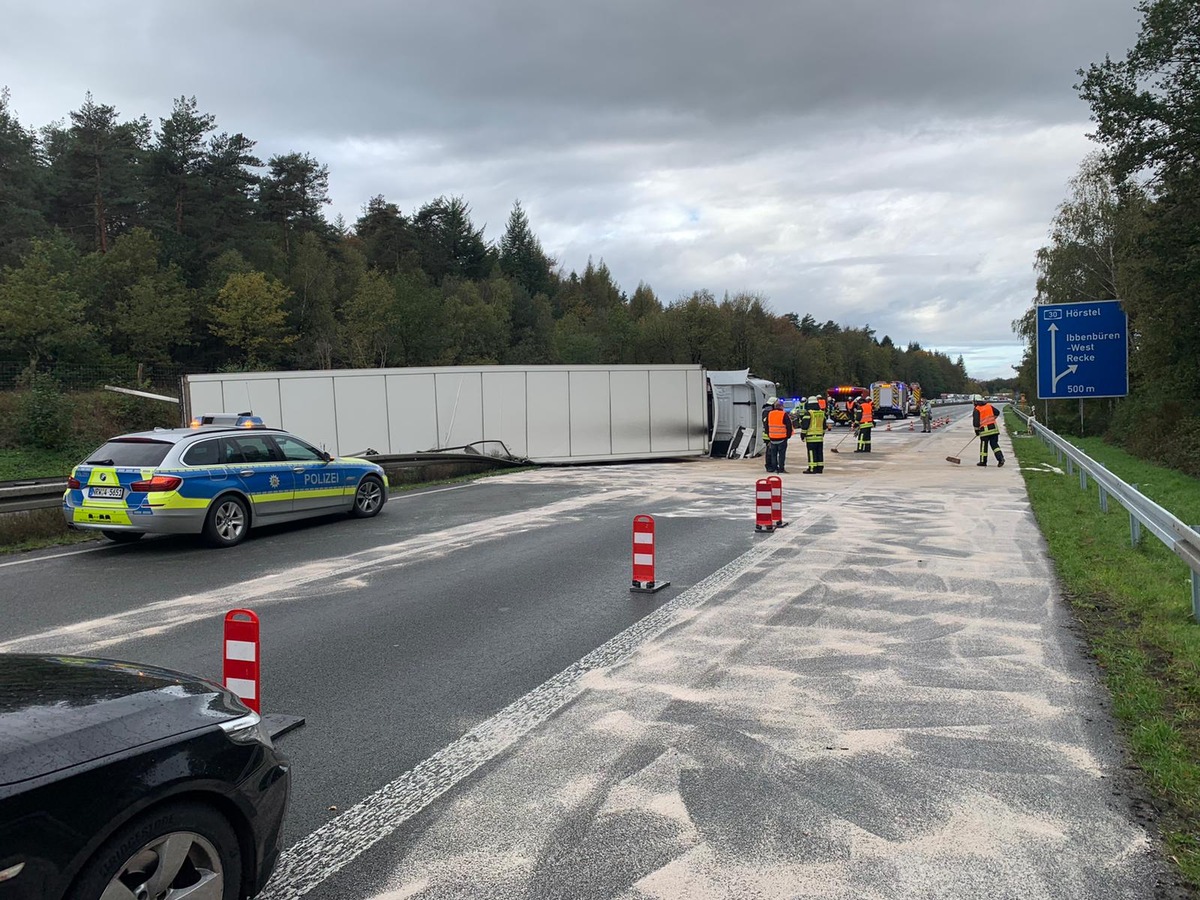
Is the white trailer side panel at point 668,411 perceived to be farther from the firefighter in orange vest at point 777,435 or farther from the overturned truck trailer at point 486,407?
the firefighter in orange vest at point 777,435

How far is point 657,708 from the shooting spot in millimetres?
5203

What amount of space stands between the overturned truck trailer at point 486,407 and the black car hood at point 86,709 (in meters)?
20.8

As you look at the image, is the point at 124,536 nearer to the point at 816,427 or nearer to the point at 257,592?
the point at 257,592

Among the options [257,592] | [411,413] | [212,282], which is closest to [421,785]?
[257,592]

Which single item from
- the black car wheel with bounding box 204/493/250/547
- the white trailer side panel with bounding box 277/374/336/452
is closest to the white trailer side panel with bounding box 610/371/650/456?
the white trailer side panel with bounding box 277/374/336/452

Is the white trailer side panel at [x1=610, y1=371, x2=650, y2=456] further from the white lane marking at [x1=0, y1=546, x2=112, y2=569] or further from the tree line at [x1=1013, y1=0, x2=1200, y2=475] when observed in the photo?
the white lane marking at [x1=0, y1=546, x2=112, y2=569]

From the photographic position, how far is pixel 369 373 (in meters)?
23.8

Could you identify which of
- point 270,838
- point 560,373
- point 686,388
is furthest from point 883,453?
point 270,838

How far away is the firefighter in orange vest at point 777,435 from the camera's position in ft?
72.7

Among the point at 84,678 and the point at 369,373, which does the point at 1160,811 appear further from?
the point at 369,373

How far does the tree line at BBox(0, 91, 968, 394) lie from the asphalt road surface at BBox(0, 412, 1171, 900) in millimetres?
38065

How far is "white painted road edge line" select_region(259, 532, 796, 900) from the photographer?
11.3 feet

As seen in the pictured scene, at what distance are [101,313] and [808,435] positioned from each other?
4016cm

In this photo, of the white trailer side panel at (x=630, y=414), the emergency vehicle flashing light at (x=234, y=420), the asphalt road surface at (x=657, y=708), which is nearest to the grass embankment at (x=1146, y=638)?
the asphalt road surface at (x=657, y=708)
